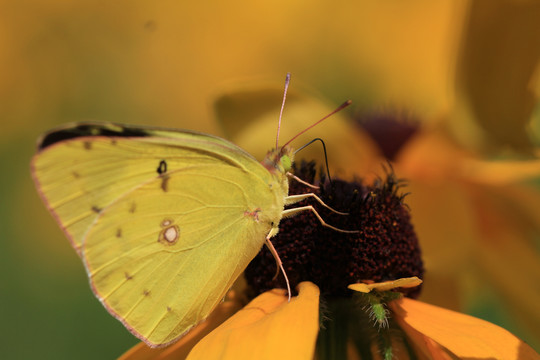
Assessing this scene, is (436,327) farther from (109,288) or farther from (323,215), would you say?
(109,288)

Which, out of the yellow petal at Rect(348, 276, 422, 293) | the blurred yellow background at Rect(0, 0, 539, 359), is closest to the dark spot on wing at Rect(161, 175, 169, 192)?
the yellow petal at Rect(348, 276, 422, 293)

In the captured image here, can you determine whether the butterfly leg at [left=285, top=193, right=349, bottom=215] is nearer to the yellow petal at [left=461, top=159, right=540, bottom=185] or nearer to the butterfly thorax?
the butterfly thorax

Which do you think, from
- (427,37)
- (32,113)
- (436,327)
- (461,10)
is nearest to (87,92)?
(32,113)

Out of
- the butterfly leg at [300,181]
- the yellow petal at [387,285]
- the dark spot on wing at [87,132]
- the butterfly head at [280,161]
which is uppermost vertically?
the dark spot on wing at [87,132]

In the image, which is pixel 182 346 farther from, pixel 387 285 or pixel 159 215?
pixel 387 285

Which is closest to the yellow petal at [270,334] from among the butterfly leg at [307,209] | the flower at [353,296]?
the flower at [353,296]

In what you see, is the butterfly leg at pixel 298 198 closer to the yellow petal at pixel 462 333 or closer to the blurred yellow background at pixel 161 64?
the yellow petal at pixel 462 333

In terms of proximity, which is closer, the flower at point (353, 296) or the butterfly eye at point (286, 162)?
the flower at point (353, 296)
